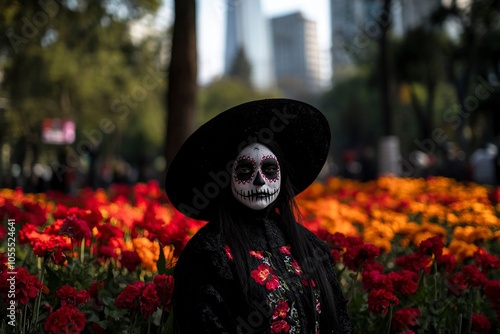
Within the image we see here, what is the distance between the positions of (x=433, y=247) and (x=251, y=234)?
4.41 feet

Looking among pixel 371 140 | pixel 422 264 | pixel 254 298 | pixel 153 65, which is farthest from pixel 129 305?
pixel 371 140

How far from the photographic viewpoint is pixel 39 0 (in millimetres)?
11617

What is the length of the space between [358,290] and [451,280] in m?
0.77

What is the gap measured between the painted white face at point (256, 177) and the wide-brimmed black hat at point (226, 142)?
5 centimetres

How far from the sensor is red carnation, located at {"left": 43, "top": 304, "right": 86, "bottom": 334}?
2674mm

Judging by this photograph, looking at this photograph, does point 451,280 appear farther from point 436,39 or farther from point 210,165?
point 436,39

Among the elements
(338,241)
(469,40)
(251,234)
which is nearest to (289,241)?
(251,234)

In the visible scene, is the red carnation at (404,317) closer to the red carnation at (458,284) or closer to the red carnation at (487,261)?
the red carnation at (458,284)

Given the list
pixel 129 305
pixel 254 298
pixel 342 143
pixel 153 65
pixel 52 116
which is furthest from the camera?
pixel 342 143

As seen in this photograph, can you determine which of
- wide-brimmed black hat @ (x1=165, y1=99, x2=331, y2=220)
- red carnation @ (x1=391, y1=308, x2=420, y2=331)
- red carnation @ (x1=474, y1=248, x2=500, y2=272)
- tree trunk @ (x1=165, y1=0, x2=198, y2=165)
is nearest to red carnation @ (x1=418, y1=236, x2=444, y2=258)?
red carnation @ (x1=474, y1=248, x2=500, y2=272)

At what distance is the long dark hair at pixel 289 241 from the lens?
9.10 ft

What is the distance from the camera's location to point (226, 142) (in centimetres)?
302

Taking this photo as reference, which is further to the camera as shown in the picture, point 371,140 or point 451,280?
point 371,140

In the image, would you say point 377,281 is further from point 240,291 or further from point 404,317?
point 240,291
